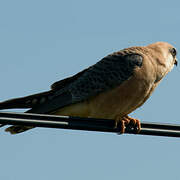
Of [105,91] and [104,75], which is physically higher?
[104,75]

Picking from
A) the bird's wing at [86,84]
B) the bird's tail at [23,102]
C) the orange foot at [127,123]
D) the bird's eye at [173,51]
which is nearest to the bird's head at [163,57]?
the bird's eye at [173,51]

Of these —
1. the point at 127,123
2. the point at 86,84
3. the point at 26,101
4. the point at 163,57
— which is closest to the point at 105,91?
the point at 86,84

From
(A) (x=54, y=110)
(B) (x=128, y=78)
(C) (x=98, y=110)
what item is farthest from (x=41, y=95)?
(B) (x=128, y=78)

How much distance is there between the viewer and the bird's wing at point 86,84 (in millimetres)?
7281

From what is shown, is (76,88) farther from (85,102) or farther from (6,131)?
(6,131)

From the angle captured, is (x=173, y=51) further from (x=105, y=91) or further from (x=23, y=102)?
(x=23, y=102)

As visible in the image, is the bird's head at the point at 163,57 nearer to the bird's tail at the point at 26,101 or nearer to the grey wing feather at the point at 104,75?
the grey wing feather at the point at 104,75

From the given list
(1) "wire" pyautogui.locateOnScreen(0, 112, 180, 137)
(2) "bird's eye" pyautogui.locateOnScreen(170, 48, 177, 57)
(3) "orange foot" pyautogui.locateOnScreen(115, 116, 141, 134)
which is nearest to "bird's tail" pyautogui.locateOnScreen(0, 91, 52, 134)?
(3) "orange foot" pyautogui.locateOnScreen(115, 116, 141, 134)

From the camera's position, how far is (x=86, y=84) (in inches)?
309

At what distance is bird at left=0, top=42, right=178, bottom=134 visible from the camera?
7379 mm

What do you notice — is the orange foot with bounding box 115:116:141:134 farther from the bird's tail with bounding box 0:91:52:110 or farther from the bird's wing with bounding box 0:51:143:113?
the bird's tail with bounding box 0:91:52:110

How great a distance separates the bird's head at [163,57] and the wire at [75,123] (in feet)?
7.92

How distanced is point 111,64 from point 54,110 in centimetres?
128

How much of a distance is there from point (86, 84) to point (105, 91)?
394 millimetres
